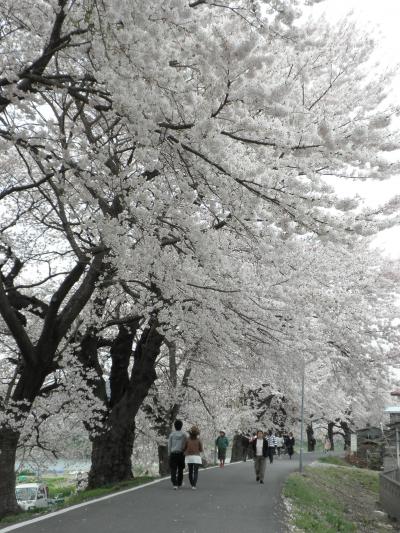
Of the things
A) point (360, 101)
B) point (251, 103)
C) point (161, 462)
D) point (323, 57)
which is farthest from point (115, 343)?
point (251, 103)

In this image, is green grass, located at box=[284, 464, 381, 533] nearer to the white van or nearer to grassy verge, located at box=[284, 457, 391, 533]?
grassy verge, located at box=[284, 457, 391, 533]

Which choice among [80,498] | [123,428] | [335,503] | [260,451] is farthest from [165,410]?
[80,498]

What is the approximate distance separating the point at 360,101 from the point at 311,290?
418 cm

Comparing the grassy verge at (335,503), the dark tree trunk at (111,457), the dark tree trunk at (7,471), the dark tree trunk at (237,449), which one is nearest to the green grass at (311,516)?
the grassy verge at (335,503)

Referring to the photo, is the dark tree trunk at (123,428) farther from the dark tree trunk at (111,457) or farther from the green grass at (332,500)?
the green grass at (332,500)

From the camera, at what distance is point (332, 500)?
17.6m

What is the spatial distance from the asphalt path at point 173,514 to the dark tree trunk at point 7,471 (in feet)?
6.05

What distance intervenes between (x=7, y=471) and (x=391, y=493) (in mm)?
12741

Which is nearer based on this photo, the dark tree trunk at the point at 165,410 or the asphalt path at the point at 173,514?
A: the asphalt path at the point at 173,514

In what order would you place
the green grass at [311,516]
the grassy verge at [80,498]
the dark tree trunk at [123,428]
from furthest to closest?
the dark tree trunk at [123,428] < the green grass at [311,516] < the grassy verge at [80,498]

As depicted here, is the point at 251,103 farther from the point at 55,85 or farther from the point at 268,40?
the point at 55,85

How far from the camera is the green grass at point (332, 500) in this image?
1116 centimetres

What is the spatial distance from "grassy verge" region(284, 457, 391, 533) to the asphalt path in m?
0.50

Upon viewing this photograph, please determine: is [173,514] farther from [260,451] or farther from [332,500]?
[332,500]
